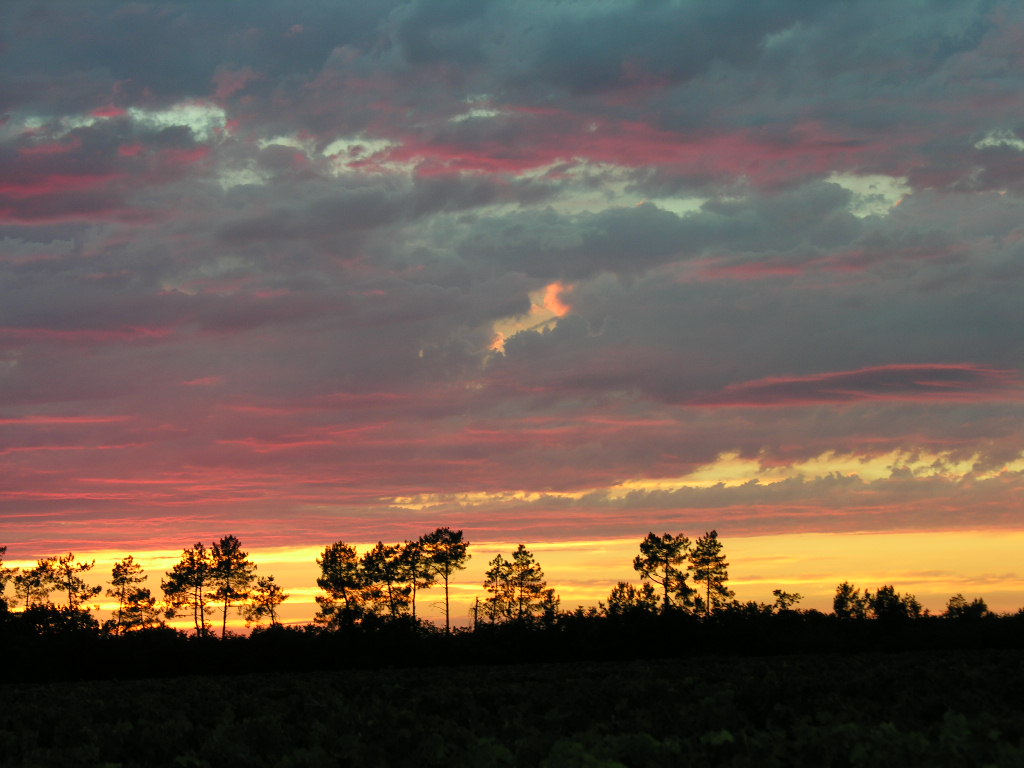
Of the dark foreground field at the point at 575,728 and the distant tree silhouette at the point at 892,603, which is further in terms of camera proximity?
the distant tree silhouette at the point at 892,603

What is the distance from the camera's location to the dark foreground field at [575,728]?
16328 mm

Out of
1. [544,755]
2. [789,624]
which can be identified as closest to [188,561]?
[789,624]

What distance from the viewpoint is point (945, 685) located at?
1380 inches

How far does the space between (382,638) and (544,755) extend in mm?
79438

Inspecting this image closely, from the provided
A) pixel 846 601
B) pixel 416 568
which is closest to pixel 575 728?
pixel 416 568

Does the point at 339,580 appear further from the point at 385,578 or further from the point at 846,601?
the point at 846,601

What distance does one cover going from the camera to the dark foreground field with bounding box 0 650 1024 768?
1633 centimetres

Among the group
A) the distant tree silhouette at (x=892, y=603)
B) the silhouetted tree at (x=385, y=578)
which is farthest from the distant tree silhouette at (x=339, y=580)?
the distant tree silhouette at (x=892, y=603)

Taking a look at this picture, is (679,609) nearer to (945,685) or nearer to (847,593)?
(945,685)

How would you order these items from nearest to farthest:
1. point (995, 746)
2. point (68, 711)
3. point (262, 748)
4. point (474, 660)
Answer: point (995, 746)
point (262, 748)
point (68, 711)
point (474, 660)

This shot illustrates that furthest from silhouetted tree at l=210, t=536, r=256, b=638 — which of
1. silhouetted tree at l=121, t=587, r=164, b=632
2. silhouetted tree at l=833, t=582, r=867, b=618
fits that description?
silhouetted tree at l=833, t=582, r=867, b=618

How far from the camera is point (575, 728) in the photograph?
82.9 ft

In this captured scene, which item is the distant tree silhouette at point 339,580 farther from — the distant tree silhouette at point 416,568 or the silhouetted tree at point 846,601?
the silhouetted tree at point 846,601

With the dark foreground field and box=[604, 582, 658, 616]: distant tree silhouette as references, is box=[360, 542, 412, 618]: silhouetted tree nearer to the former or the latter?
box=[604, 582, 658, 616]: distant tree silhouette
